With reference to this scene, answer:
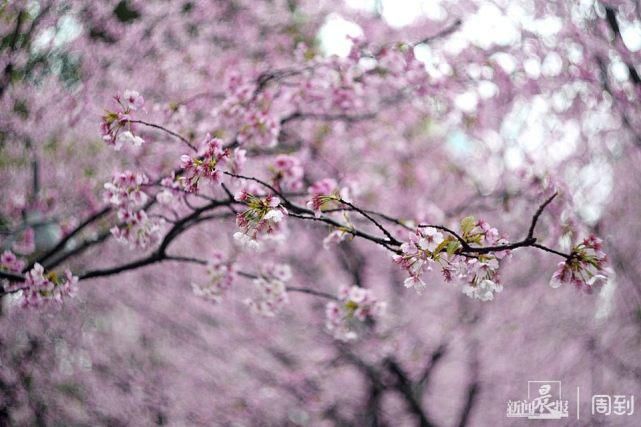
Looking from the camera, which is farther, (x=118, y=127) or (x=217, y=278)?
(x=217, y=278)

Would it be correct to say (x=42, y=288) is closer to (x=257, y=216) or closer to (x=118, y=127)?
(x=118, y=127)

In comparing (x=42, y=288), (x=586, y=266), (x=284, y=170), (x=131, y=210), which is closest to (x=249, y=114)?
(x=284, y=170)

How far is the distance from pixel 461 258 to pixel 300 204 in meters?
1.96

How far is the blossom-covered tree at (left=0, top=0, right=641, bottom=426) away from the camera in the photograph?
14.4 ft

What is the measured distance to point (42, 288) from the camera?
3.19m

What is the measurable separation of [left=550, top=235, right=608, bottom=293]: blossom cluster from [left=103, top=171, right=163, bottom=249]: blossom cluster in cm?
218

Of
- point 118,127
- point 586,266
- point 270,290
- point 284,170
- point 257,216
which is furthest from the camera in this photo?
point 270,290

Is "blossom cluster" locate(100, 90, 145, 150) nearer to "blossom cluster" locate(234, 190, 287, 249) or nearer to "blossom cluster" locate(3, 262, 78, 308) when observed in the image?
"blossom cluster" locate(234, 190, 287, 249)

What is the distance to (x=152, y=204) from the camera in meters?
3.73

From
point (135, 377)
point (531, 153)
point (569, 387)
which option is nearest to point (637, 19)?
point (531, 153)

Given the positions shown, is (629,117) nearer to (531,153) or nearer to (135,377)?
(531,153)

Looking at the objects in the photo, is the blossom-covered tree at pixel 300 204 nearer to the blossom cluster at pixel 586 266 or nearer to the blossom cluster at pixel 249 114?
the blossom cluster at pixel 249 114

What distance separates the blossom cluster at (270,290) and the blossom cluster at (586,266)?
2113 millimetres

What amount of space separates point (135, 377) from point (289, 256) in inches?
99.0
